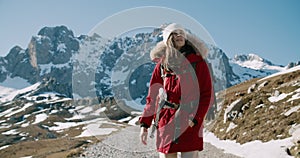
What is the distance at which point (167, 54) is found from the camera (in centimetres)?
432

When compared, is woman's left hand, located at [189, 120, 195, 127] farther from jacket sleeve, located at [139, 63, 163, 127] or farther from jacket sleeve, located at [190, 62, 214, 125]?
jacket sleeve, located at [139, 63, 163, 127]

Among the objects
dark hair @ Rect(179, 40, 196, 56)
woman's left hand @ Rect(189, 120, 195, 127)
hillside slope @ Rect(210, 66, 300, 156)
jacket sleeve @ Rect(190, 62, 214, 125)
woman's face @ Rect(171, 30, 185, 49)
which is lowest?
hillside slope @ Rect(210, 66, 300, 156)

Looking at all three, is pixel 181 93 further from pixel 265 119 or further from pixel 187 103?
pixel 265 119

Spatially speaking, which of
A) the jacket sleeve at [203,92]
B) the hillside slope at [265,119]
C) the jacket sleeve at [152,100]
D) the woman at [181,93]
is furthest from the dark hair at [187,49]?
the hillside slope at [265,119]

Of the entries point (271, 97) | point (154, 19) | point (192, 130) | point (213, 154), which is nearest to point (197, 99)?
point (192, 130)

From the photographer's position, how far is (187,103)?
418cm

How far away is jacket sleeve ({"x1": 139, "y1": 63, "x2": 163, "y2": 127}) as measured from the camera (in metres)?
4.54

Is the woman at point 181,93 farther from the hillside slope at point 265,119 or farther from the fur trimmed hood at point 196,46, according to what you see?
the hillside slope at point 265,119

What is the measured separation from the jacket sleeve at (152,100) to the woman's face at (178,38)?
424 millimetres

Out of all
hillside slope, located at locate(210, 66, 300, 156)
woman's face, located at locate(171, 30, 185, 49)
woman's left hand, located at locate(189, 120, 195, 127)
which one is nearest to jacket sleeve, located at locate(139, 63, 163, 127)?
woman's face, located at locate(171, 30, 185, 49)

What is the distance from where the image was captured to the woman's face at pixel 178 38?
429 centimetres

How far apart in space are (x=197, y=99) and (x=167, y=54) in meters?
0.71

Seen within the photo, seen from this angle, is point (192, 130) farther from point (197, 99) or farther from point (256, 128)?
point (256, 128)

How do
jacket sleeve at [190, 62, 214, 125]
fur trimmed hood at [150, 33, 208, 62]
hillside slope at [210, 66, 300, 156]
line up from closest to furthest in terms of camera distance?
jacket sleeve at [190, 62, 214, 125] < fur trimmed hood at [150, 33, 208, 62] < hillside slope at [210, 66, 300, 156]
